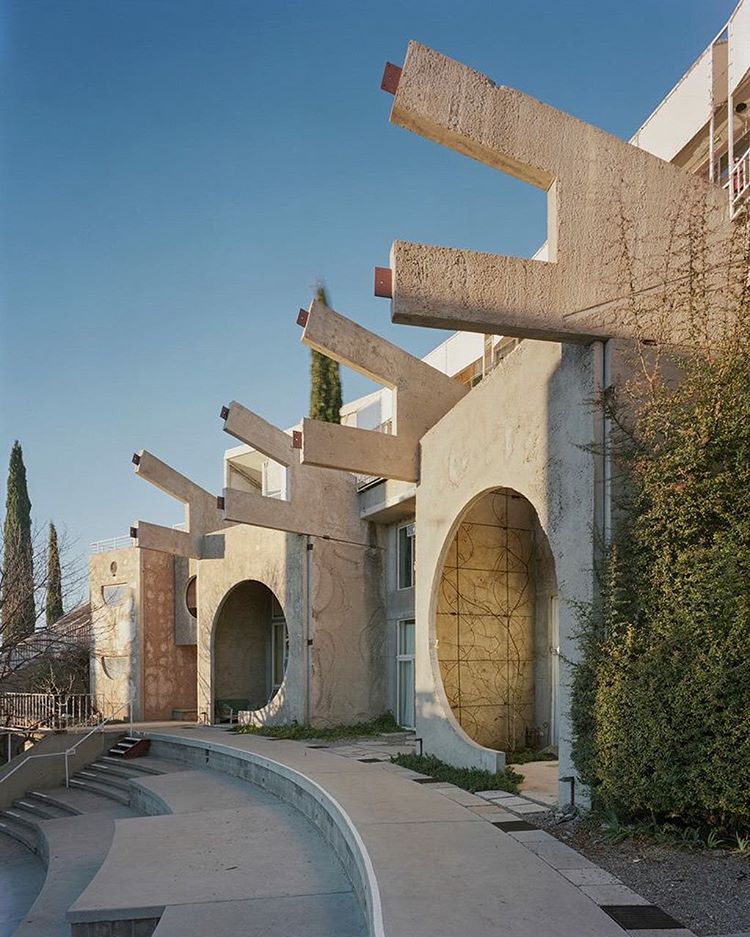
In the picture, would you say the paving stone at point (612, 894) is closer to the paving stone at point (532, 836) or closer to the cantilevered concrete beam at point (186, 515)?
the paving stone at point (532, 836)

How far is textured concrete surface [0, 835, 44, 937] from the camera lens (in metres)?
8.72

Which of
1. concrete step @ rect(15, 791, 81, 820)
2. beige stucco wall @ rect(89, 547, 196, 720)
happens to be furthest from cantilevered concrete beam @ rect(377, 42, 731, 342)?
beige stucco wall @ rect(89, 547, 196, 720)

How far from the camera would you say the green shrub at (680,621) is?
20.2ft

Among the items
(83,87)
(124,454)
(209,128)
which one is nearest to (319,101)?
(209,128)

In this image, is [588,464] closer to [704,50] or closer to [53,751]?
[704,50]

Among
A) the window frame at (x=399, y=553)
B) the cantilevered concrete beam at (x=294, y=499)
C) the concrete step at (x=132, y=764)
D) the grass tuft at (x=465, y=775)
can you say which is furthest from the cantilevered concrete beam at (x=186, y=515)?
the grass tuft at (x=465, y=775)

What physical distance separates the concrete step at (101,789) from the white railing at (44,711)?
3323mm

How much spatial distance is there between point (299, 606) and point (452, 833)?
30.5ft

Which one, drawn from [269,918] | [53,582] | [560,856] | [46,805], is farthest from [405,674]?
[53,582]

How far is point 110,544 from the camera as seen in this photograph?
22.8 metres

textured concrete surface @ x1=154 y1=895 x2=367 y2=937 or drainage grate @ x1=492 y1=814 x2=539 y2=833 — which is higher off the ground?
drainage grate @ x1=492 y1=814 x2=539 y2=833

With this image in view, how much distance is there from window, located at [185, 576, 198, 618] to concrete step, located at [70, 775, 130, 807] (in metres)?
6.15

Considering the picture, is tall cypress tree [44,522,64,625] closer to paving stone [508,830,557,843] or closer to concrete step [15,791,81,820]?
concrete step [15,791,81,820]

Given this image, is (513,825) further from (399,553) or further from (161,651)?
(161,651)
